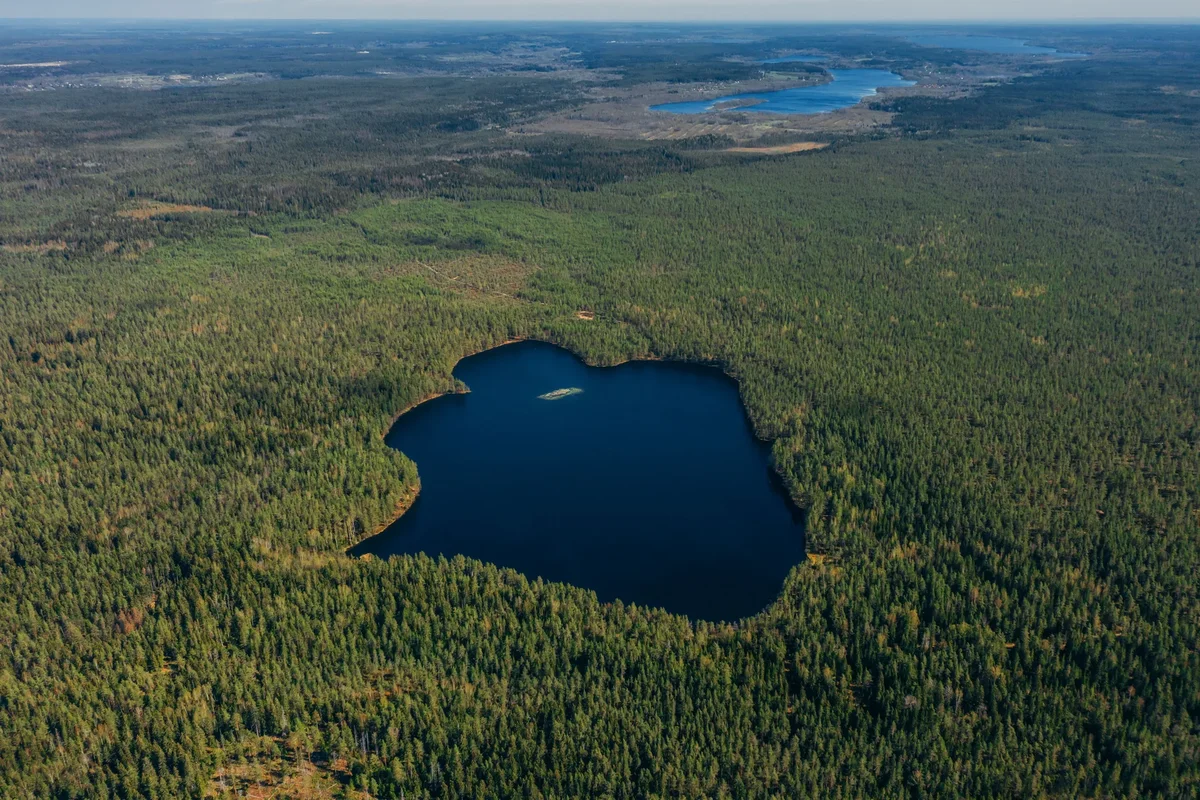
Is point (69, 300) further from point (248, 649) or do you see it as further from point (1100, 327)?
point (1100, 327)

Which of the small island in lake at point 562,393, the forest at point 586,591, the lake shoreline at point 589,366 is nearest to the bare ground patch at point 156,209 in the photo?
the forest at point 586,591

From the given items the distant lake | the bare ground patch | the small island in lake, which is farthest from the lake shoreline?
the bare ground patch

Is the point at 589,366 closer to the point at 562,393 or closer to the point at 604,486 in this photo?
the point at 562,393

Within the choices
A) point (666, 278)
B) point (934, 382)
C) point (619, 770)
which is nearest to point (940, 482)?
point (934, 382)

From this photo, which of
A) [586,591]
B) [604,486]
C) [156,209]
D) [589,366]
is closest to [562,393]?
[589,366]

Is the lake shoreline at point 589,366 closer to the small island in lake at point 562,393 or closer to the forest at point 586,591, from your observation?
the forest at point 586,591

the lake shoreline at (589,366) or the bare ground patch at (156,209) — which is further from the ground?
the bare ground patch at (156,209)
